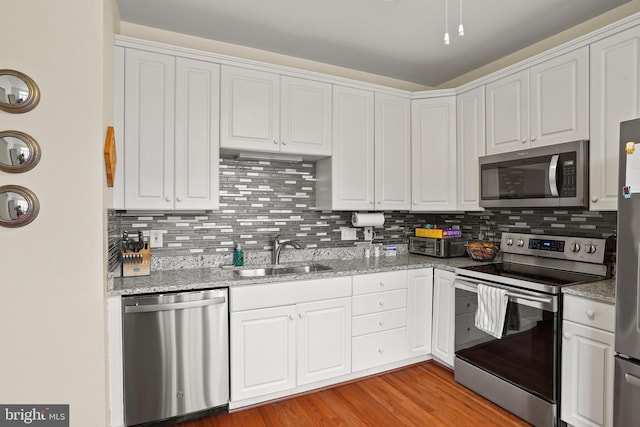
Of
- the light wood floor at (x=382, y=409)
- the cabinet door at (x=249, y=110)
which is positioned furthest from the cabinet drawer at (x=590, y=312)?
the cabinet door at (x=249, y=110)

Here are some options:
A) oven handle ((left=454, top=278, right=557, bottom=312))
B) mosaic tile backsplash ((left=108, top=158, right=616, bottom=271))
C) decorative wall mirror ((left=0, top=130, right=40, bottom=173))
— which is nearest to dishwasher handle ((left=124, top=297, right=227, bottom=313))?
mosaic tile backsplash ((left=108, top=158, right=616, bottom=271))

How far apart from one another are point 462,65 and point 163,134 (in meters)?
2.70

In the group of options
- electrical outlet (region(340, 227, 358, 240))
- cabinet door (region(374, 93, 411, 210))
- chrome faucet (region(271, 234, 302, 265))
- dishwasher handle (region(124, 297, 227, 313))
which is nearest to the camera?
dishwasher handle (region(124, 297, 227, 313))

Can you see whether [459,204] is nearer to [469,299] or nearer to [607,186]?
[469,299]

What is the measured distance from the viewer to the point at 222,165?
2793 mm

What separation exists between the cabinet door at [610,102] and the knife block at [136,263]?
2.88 metres

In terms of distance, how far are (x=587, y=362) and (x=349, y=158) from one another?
206cm

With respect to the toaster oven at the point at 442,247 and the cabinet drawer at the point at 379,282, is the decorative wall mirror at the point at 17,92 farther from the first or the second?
the toaster oven at the point at 442,247

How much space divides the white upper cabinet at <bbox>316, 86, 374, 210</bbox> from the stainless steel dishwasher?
125cm

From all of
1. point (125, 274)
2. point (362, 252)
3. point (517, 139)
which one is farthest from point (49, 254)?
point (517, 139)

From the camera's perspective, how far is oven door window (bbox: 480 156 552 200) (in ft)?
8.07

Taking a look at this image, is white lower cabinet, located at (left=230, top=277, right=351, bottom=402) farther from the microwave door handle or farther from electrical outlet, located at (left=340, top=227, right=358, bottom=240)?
the microwave door handle

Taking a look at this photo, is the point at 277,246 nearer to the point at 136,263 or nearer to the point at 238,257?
the point at 238,257

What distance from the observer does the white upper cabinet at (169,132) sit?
2270 mm
